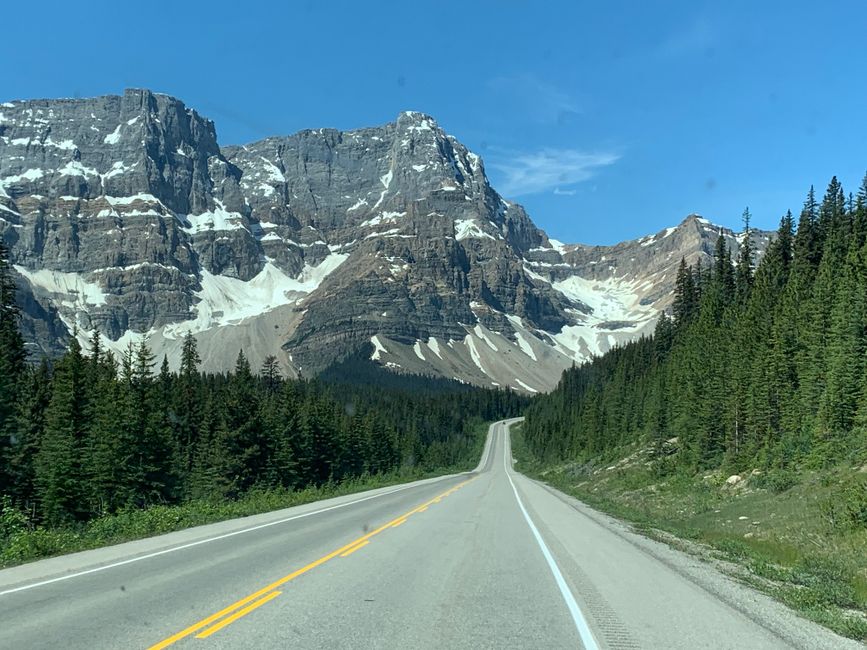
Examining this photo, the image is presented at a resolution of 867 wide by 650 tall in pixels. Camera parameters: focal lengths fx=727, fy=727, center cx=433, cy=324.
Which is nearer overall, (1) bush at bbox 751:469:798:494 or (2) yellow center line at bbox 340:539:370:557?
(2) yellow center line at bbox 340:539:370:557

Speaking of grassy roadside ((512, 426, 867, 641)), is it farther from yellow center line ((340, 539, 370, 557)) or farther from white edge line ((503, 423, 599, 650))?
yellow center line ((340, 539, 370, 557))

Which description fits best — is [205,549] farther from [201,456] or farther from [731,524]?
[201,456]

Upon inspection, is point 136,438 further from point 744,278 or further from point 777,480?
point 744,278

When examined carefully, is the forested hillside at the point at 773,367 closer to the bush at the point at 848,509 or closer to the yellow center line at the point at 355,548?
the bush at the point at 848,509

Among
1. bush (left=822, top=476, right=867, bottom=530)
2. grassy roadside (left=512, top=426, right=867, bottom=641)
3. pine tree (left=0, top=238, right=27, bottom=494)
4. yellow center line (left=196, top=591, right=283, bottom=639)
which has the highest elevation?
pine tree (left=0, top=238, right=27, bottom=494)

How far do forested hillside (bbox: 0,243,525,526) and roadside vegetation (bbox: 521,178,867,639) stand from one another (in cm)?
2332

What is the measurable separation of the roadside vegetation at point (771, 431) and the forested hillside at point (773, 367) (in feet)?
0.39

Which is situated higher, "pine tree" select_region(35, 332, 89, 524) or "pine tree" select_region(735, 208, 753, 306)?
"pine tree" select_region(735, 208, 753, 306)

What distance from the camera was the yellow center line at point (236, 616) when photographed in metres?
8.00

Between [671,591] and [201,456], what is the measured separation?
5276 cm

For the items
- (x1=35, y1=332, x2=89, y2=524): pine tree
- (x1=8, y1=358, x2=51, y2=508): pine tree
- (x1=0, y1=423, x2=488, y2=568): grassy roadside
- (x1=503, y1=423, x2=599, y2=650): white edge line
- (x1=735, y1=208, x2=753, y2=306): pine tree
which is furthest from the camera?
(x1=735, y1=208, x2=753, y2=306): pine tree

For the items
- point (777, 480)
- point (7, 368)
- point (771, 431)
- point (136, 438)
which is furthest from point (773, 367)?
point (7, 368)

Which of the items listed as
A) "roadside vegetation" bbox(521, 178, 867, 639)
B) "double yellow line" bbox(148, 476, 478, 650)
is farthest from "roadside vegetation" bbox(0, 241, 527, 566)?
"roadside vegetation" bbox(521, 178, 867, 639)

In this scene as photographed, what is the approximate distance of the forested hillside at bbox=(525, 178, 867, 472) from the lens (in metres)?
32.5
